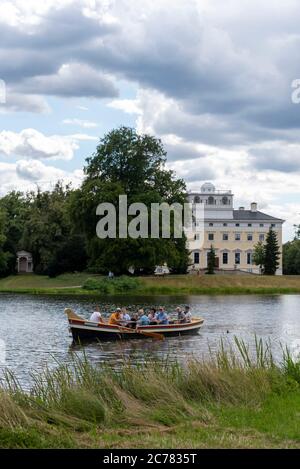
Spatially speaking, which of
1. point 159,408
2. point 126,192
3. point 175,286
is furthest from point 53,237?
point 159,408

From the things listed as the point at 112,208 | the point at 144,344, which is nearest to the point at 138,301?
the point at 112,208

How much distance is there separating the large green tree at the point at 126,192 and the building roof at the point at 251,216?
51.9 m

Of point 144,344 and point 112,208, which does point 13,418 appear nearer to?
point 144,344

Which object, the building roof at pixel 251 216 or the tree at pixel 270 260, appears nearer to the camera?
the tree at pixel 270 260

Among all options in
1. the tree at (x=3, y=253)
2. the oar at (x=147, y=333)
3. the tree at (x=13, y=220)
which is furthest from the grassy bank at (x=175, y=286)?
the oar at (x=147, y=333)

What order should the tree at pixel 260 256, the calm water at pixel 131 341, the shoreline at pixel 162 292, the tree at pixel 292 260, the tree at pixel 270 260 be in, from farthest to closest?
the tree at pixel 292 260, the tree at pixel 260 256, the tree at pixel 270 260, the shoreline at pixel 162 292, the calm water at pixel 131 341

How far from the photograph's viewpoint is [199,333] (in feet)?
123

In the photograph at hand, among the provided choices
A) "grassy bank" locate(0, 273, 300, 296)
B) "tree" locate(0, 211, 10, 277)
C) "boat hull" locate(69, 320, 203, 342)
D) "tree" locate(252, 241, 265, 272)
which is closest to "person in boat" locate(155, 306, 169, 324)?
"boat hull" locate(69, 320, 203, 342)

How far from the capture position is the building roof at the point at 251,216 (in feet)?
422

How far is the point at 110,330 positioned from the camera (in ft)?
111

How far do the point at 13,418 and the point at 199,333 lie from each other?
1063 inches

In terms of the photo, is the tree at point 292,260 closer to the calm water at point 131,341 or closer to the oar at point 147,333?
the calm water at point 131,341

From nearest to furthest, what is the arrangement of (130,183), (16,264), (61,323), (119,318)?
(119,318), (61,323), (130,183), (16,264)
